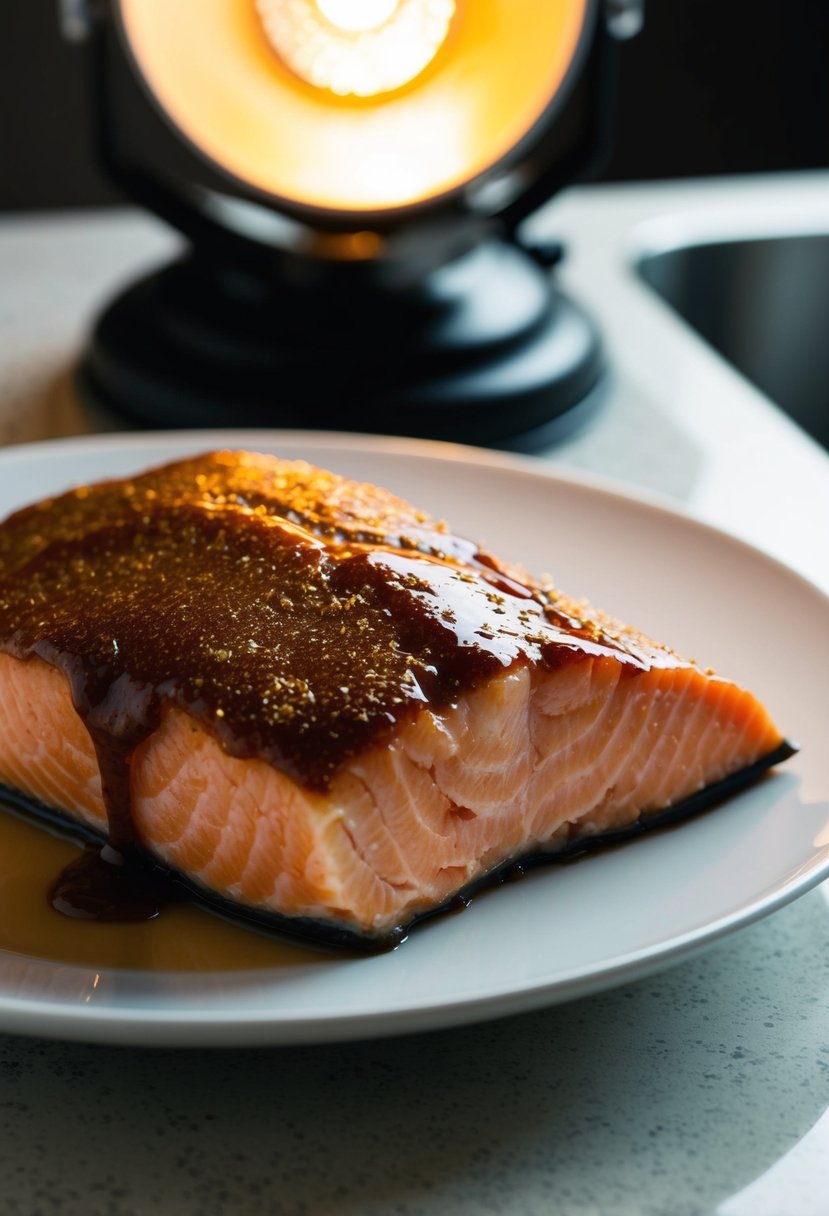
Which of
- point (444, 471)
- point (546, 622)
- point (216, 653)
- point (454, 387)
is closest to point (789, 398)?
point (454, 387)

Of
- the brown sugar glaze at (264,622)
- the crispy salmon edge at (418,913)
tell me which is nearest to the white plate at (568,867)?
the crispy salmon edge at (418,913)

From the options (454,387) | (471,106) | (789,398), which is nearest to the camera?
(471,106)

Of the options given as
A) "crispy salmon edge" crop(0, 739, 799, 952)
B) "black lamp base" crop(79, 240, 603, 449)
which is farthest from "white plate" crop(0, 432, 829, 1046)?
"black lamp base" crop(79, 240, 603, 449)

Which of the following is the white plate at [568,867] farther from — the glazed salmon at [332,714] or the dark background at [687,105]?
the dark background at [687,105]

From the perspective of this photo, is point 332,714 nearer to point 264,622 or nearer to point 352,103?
point 264,622

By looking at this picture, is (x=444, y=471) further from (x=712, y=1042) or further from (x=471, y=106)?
(x=712, y=1042)

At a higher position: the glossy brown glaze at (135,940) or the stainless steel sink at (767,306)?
the stainless steel sink at (767,306)
